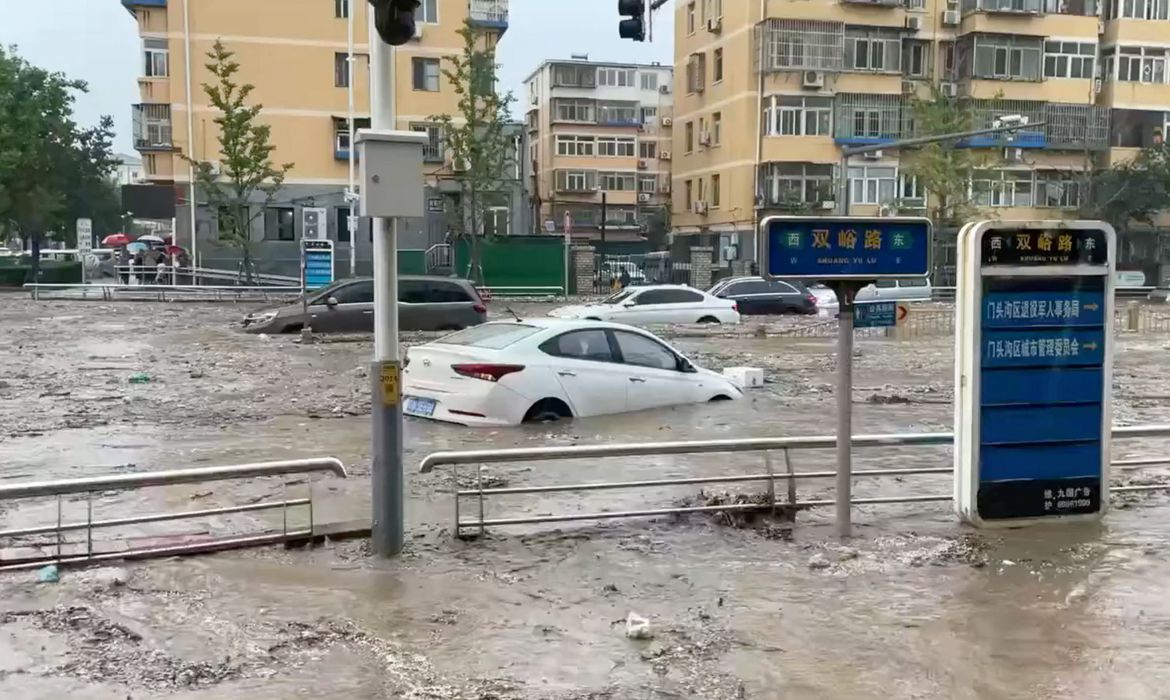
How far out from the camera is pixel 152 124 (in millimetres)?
47062

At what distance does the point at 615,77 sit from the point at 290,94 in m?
31.2

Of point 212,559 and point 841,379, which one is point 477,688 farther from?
point 841,379

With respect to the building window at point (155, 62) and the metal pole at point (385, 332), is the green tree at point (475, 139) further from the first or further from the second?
the metal pole at point (385, 332)

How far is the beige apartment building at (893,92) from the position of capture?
4938 cm

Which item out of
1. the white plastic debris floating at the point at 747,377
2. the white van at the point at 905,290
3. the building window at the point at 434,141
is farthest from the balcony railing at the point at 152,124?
the white plastic debris floating at the point at 747,377

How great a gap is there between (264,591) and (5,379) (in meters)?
13.4

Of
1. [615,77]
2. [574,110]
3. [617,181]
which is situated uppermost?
[615,77]

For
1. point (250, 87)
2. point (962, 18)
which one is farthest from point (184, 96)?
point (962, 18)

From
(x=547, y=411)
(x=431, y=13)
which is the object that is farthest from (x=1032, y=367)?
(x=431, y=13)

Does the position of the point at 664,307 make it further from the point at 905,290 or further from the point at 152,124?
the point at 152,124

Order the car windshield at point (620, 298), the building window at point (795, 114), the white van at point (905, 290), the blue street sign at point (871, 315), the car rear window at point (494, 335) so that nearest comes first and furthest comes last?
the blue street sign at point (871, 315) < the car rear window at point (494, 335) < the car windshield at point (620, 298) < the white van at point (905, 290) < the building window at point (795, 114)

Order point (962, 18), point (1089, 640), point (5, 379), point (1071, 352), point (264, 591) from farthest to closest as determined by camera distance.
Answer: point (962, 18) → point (5, 379) → point (1071, 352) → point (264, 591) → point (1089, 640)

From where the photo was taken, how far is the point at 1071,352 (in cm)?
772

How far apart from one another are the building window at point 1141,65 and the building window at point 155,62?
45418 mm
